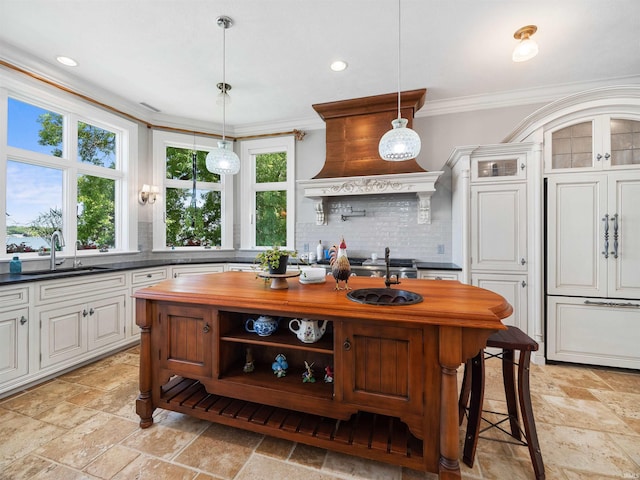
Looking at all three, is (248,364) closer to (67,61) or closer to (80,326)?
(80,326)

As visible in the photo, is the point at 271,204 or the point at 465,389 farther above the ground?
the point at 271,204

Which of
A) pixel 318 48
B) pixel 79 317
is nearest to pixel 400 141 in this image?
pixel 318 48

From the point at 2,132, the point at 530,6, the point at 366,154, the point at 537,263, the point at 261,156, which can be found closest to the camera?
the point at 530,6

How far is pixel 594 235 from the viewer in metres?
2.70

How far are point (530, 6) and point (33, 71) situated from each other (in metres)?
4.48

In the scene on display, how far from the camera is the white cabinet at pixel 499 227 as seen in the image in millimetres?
2914

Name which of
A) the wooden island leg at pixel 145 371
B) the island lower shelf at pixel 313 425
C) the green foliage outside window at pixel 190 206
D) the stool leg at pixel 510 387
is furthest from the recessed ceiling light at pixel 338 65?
the island lower shelf at pixel 313 425

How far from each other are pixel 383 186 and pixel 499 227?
1306 millimetres

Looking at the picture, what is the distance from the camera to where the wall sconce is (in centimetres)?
398

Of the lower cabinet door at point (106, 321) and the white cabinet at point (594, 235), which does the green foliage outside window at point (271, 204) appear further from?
the white cabinet at point (594, 235)

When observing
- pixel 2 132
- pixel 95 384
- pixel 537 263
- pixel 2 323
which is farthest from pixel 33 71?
pixel 537 263

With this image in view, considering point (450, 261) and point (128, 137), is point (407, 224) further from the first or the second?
point (128, 137)

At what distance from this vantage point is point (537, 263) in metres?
2.83

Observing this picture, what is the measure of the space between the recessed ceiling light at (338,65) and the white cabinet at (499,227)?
1.85m
